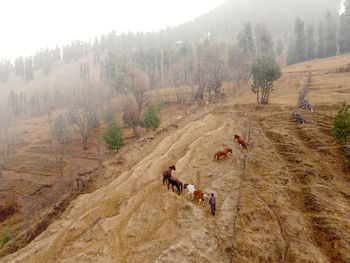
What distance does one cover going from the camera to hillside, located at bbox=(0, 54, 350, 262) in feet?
29.7

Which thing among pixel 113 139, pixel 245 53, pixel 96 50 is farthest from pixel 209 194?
pixel 96 50

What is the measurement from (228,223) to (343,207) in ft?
26.6

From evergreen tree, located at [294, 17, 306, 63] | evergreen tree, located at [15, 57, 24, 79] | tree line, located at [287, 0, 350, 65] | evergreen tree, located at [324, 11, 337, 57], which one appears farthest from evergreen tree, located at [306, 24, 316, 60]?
evergreen tree, located at [15, 57, 24, 79]

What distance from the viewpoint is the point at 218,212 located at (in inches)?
429

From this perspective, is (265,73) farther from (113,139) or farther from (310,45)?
(310,45)

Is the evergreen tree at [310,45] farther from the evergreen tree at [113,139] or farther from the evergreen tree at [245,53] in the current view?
the evergreen tree at [113,139]

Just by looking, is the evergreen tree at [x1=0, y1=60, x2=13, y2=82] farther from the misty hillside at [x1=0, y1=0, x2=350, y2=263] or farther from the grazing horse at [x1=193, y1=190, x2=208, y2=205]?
the grazing horse at [x1=193, y1=190, x2=208, y2=205]

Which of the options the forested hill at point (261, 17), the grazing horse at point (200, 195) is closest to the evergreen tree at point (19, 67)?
the forested hill at point (261, 17)

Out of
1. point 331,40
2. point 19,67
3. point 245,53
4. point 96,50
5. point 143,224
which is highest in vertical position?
point 96,50

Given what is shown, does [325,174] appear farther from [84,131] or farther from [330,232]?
[84,131]

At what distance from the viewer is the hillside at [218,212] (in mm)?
9039

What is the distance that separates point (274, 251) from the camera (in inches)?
371

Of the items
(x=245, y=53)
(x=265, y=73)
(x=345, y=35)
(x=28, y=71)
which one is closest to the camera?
(x=265, y=73)

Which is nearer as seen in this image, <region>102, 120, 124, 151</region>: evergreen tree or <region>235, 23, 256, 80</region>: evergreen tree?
<region>102, 120, 124, 151</region>: evergreen tree
